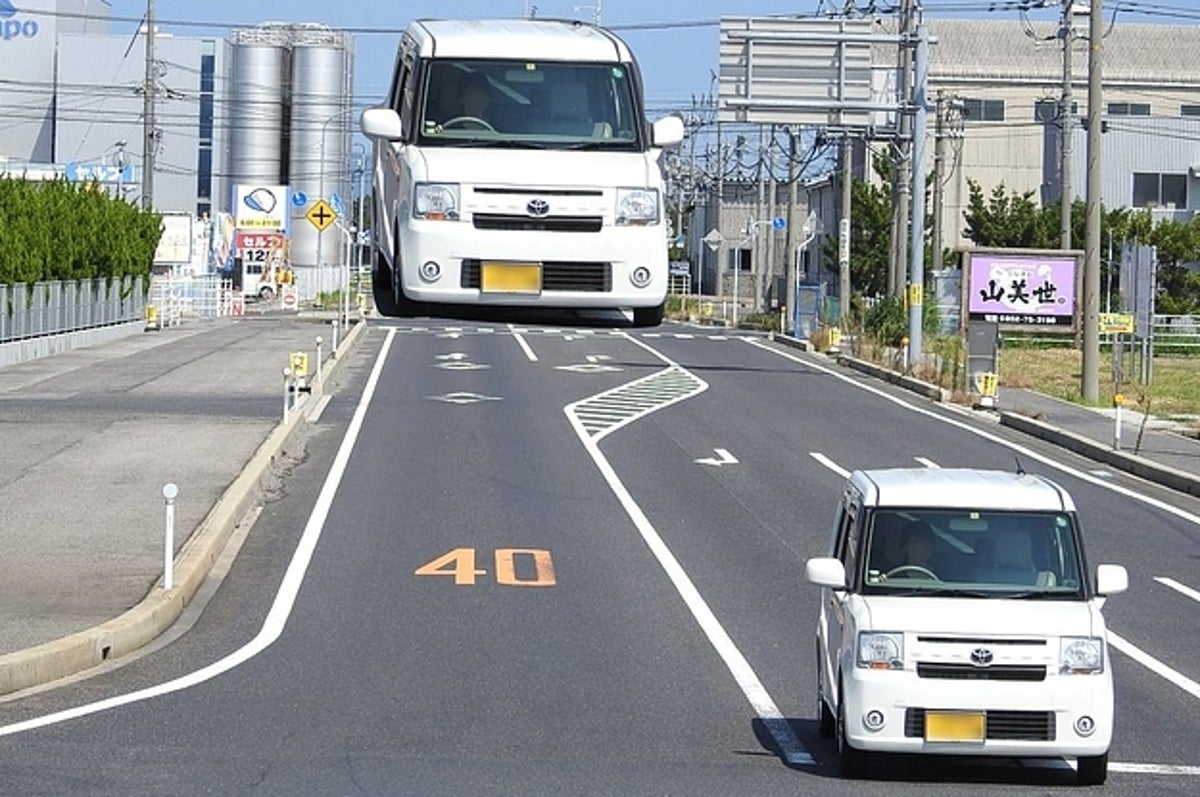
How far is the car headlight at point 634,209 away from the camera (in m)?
8.45

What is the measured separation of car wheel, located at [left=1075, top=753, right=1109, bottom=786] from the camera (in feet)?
43.3

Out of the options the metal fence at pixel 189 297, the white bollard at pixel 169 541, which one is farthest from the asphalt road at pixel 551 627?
the metal fence at pixel 189 297

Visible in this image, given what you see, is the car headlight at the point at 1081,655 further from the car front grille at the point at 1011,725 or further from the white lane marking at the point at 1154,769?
the white lane marking at the point at 1154,769

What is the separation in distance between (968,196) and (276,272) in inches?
1262

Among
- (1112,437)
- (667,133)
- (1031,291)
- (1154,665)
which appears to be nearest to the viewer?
(667,133)

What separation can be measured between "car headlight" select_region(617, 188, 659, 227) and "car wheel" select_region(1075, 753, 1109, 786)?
6249 millimetres

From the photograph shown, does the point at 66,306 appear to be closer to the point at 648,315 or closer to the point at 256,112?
the point at 648,315

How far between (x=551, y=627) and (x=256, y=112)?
281 ft

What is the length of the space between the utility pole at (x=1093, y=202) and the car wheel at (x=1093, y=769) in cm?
2812

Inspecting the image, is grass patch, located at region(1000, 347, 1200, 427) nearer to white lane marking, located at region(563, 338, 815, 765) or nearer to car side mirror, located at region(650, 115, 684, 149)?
white lane marking, located at region(563, 338, 815, 765)

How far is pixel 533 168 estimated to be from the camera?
27.7 feet

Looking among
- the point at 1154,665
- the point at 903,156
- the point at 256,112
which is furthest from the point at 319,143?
the point at 1154,665

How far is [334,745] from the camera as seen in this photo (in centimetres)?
1375

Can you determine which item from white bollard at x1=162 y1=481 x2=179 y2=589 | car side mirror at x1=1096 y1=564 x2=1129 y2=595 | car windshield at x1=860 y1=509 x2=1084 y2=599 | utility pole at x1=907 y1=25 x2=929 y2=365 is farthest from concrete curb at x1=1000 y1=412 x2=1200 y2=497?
car side mirror at x1=1096 y1=564 x2=1129 y2=595
